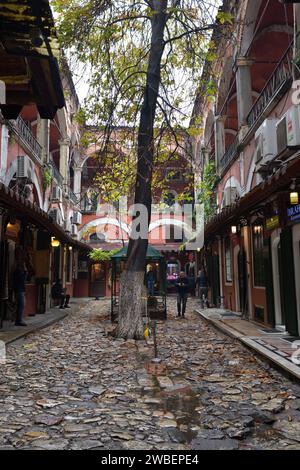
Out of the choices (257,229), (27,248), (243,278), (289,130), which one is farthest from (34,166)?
(289,130)

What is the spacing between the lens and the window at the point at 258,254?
1144 cm

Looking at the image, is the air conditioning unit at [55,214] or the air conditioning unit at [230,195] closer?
the air conditioning unit at [230,195]

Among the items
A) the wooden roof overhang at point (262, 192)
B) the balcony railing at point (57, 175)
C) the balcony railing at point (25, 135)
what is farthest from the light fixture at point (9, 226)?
the balcony railing at point (57, 175)

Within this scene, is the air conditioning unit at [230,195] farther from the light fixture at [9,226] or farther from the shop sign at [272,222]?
the light fixture at [9,226]

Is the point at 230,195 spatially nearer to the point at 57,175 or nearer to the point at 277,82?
the point at 277,82

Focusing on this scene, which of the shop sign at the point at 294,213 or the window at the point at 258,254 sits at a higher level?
the shop sign at the point at 294,213

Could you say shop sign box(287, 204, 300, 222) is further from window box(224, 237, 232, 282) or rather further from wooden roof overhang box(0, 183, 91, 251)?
window box(224, 237, 232, 282)

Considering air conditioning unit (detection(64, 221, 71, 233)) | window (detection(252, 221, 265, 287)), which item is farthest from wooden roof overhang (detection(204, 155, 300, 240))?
air conditioning unit (detection(64, 221, 71, 233))

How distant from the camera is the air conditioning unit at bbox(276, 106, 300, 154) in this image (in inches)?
305

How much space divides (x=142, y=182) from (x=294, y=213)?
4007 millimetres

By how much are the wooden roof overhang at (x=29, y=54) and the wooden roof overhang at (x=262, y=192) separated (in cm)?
404

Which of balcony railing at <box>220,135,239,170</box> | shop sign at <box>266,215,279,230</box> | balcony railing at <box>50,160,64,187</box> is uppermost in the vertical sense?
balcony railing at <box>50,160,64,187</box>

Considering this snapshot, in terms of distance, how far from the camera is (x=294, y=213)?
8.42 metres

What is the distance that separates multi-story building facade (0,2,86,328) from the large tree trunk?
2.32 meters
